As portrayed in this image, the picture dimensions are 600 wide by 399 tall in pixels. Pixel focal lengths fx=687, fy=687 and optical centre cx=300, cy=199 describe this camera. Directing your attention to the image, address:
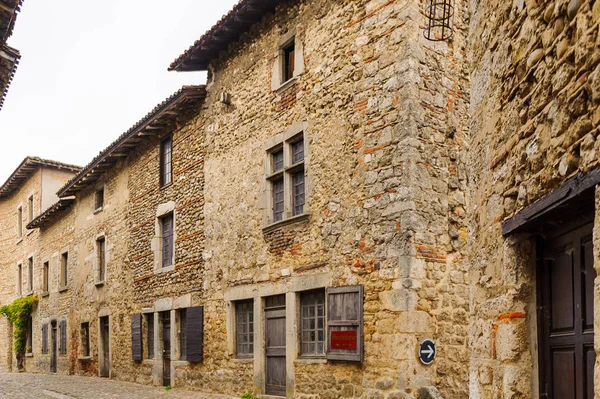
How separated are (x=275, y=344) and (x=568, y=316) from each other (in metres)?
8.04

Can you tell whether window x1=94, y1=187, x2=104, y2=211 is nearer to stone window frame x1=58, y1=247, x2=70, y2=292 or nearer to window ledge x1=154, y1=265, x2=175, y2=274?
stone window frame x1=58, y1=247, x2=70, y2=292

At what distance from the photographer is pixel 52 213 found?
2300 centimetres

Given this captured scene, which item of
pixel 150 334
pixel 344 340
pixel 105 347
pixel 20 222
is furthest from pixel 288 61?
pixel 20 222

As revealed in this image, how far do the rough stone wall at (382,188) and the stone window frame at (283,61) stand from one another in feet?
0.35

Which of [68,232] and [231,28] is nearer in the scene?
[231,28]

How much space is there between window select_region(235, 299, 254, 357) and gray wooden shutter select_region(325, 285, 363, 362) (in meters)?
2.45

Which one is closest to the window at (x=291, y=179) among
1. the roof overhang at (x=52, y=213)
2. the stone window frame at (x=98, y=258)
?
the stone window frame at (x=98, y=258)

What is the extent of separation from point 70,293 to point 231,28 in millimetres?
12282

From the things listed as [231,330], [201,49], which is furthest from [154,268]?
[201,49]

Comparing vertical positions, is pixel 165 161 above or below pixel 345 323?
above

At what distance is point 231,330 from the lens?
12227 mm

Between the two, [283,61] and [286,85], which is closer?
[286,85]

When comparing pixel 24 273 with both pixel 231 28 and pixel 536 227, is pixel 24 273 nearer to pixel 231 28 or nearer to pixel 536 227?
pixel 231 28

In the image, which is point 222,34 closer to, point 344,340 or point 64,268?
point 344,340
